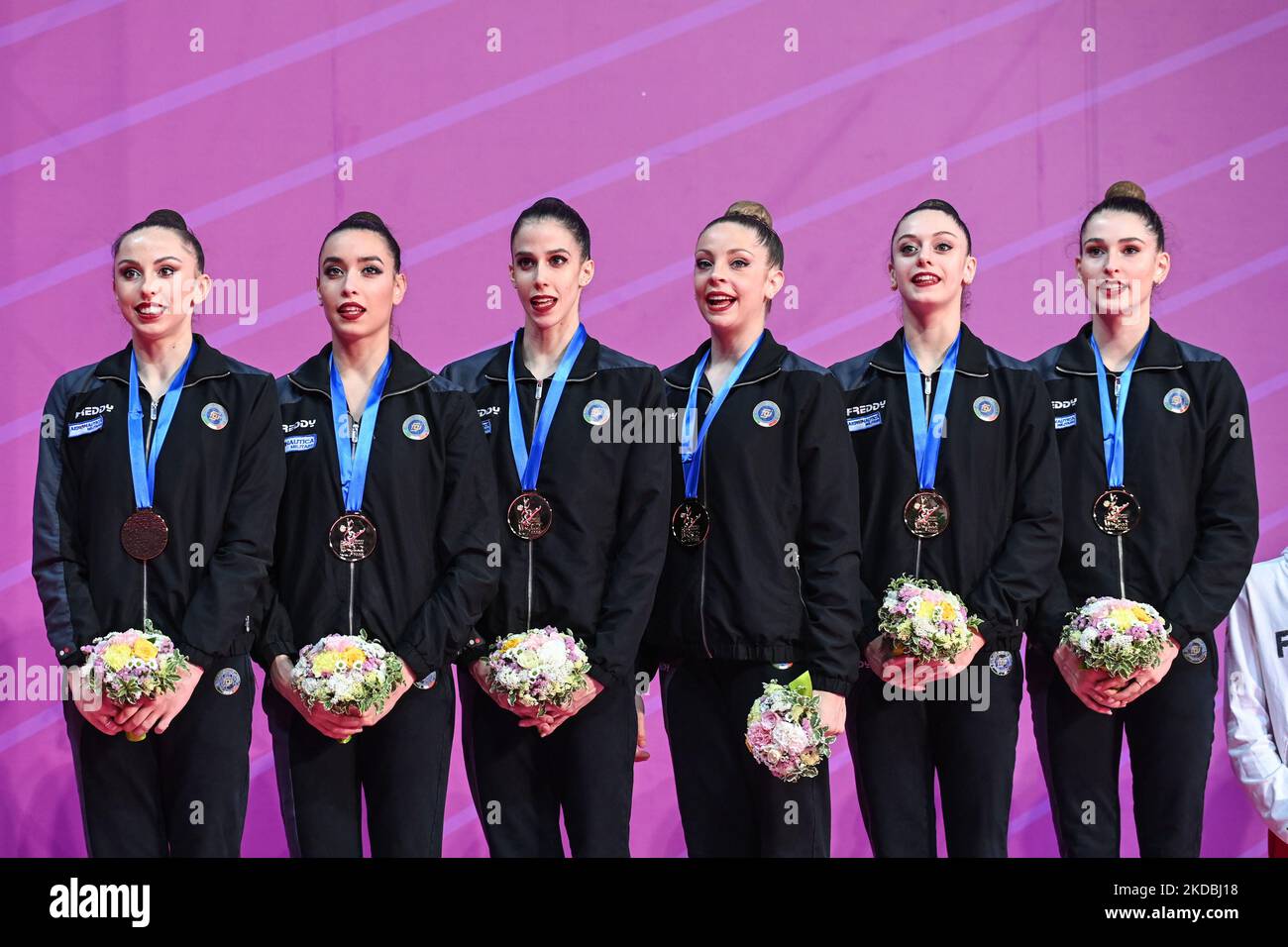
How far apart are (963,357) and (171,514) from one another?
217 cm

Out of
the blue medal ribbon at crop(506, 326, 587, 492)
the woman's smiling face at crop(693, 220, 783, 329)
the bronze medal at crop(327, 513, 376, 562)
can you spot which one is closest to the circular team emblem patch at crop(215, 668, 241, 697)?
the bronze medal at crop(327, 513, 376, 562)

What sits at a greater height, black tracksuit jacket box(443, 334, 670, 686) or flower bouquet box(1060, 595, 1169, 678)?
black tracksuit jacket box(443, 334, 670, 686)

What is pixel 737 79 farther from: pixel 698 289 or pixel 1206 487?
pixel 1206 487

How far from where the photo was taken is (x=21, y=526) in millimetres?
6090

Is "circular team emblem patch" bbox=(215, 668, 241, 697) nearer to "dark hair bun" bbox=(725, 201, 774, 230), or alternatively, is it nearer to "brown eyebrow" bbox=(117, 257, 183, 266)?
"brown eyebrow" bbox=(117, 257, 183, 266)

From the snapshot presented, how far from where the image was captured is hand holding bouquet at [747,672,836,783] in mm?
4090

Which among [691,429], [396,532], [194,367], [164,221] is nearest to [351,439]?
[396,532]

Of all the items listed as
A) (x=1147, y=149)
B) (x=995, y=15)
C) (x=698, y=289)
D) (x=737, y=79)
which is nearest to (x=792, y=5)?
(x=737, y=79)

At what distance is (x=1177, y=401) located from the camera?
471 cm

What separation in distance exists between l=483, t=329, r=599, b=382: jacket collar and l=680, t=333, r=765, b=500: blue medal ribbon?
0.28 meters

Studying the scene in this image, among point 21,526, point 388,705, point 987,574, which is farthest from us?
point 21,526

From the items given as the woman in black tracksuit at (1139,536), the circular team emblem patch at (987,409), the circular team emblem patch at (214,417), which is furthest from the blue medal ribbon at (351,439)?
the woman in black tracksuit at (1139,536)

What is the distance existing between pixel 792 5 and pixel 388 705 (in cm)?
342

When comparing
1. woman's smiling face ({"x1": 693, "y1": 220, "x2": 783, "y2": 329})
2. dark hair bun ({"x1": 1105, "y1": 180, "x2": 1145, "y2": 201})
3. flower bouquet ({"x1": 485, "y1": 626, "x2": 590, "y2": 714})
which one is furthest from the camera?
dark hair bun ({"x1": 1105, "y1": 180, "x2": 1145, "y2": 201})
